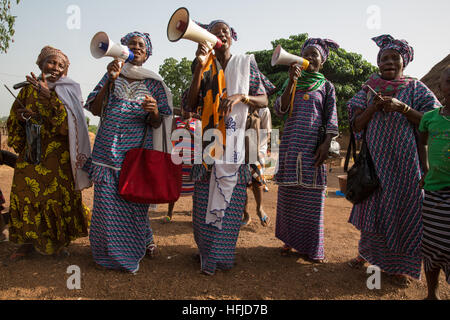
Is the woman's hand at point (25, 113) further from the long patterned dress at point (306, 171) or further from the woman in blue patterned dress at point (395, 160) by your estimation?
the woman in blue patterned dress at point (395, 160)

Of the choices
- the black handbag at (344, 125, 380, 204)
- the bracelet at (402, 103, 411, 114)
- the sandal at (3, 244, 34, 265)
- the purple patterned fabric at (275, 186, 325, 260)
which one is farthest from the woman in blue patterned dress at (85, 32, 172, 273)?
the bracelet at (402, 103, 411, 114)

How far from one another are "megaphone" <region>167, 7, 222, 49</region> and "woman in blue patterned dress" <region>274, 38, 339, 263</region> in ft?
3.29

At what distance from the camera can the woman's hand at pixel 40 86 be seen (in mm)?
3104

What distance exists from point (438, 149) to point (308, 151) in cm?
120

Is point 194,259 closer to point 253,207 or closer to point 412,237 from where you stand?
point 412,237

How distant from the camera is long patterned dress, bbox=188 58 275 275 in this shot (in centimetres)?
308

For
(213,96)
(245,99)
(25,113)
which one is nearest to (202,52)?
(213,96)

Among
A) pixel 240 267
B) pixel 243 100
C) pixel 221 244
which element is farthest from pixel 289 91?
pixel 240 267

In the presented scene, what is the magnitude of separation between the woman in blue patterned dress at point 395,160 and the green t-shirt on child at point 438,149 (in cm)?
17

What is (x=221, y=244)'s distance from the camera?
3.09 meters

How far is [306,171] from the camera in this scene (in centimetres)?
335

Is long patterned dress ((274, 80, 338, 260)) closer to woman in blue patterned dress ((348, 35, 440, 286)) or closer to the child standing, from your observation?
woman in blue patterned dress ((348, 35, 440, 286))

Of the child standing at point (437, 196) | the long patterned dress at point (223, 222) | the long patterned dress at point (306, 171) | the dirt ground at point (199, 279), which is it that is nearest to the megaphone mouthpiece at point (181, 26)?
the long patterned dress at point (223, 222)

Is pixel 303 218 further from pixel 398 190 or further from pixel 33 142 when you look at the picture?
pixel 33 142
